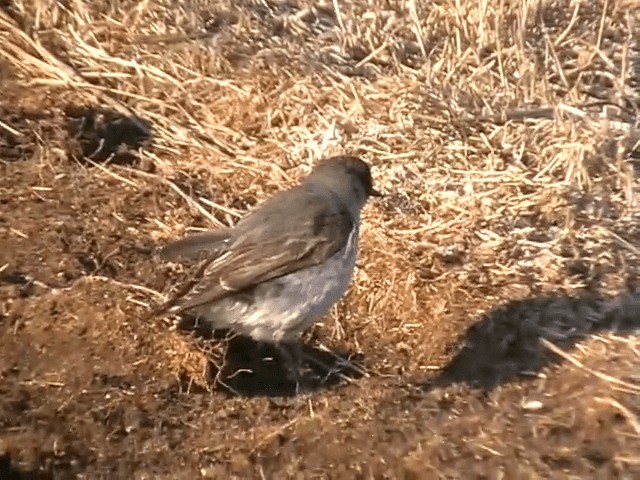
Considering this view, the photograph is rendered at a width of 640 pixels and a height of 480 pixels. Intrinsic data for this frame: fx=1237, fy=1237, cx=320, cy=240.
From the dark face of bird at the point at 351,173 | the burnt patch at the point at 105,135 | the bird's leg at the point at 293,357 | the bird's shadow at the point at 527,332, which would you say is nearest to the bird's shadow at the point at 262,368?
the bird's leg at the point at 293,357

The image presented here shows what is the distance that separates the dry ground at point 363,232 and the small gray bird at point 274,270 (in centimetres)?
19

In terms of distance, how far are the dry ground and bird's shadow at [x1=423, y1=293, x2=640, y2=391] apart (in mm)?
13

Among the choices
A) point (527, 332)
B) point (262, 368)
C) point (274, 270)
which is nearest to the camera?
point (274, 270)

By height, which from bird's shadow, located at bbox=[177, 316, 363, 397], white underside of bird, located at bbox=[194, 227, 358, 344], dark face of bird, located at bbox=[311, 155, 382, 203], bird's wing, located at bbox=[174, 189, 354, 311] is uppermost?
dark face of bird, located at bbox=[311, 155, 382, 203]

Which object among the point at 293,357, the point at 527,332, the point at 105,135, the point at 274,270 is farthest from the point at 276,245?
the point at 105,135

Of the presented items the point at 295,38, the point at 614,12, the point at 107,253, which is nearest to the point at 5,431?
the point at 107,253

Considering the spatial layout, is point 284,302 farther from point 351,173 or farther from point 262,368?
point 351,173

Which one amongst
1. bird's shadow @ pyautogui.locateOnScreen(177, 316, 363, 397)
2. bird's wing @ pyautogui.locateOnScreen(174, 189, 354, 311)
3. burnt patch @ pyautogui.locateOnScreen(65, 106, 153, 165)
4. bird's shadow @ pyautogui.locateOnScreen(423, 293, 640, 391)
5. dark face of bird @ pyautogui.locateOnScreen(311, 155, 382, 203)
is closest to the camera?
bird's wing @ pyautogui.locateOnScreen(174, 189, 354, 311)

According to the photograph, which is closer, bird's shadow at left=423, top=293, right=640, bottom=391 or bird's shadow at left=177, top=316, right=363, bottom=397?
bird's shadow at left=177, top=316, right=363, bottom=397

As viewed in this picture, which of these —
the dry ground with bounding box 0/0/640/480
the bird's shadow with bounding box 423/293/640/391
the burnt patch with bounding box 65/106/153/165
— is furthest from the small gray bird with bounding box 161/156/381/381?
the burnt patch with bounding box 65/106/153/165

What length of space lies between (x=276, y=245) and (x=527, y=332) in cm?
122

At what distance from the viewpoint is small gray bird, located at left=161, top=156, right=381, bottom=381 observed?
16.5ft

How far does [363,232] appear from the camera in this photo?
19.9 feet

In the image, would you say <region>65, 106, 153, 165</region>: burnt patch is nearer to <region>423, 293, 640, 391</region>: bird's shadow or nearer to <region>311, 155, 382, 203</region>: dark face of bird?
<region>311, 155, 382, 203</region>: dark face of bird
